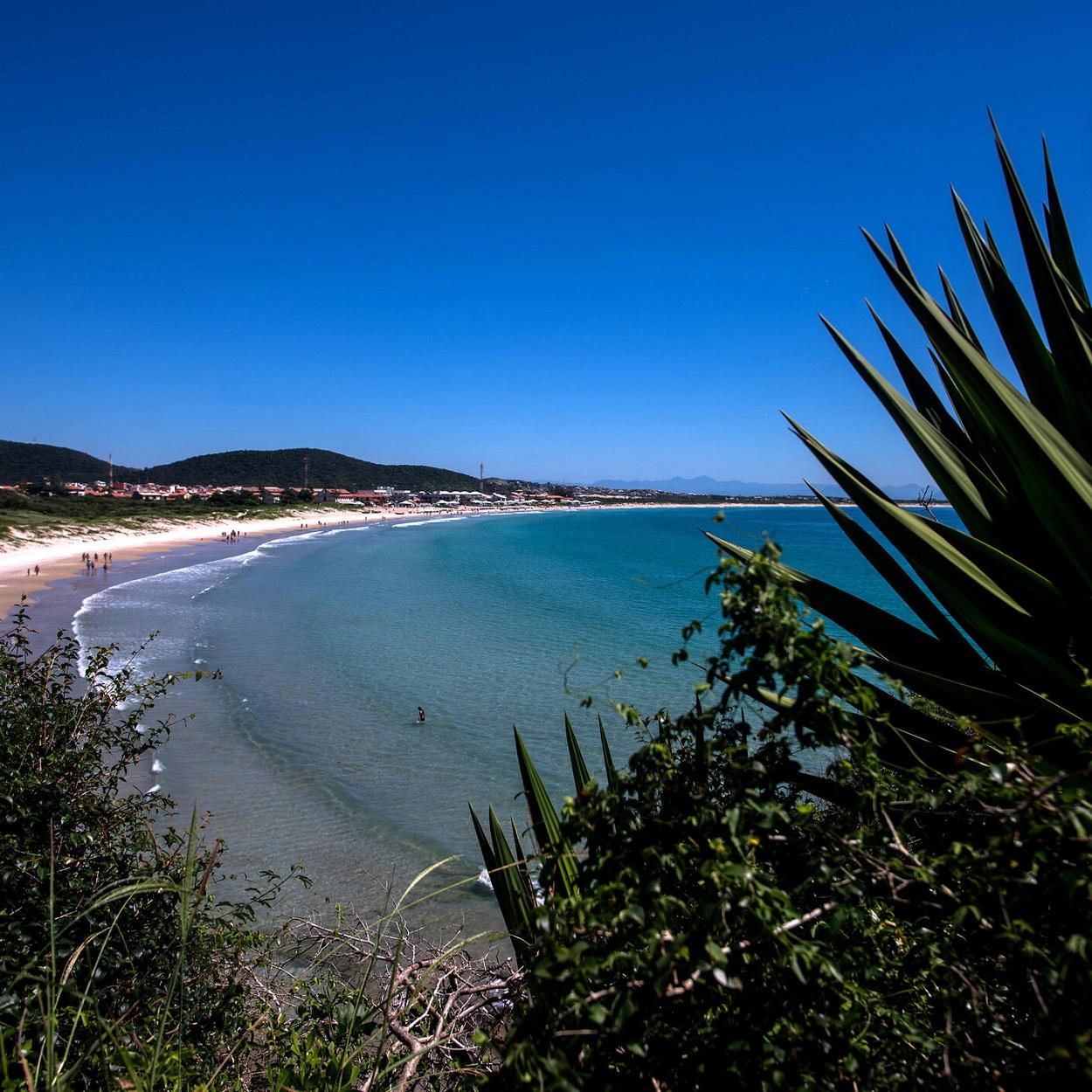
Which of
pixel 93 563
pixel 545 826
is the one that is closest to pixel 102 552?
pixel 93 563

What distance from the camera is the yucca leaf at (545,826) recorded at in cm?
140

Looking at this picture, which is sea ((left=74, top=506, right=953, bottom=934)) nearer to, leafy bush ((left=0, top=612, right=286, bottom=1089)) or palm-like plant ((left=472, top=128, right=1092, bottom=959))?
palm-like plant ((left=472, top=128, right=1092, bottom=959))

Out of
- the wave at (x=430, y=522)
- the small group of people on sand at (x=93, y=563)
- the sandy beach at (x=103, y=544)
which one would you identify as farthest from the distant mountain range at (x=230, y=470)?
the small group of people on sand at (x=93, y=563)

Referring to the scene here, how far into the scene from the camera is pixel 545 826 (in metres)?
1.95

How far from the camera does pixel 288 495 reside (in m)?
103

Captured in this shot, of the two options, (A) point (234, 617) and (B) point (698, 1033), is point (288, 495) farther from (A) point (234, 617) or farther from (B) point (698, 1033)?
(B) point (698, 1033)

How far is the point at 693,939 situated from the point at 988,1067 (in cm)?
57

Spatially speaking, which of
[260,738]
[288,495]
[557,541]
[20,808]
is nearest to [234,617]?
[260,738]

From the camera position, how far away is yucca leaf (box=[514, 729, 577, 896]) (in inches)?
55.2

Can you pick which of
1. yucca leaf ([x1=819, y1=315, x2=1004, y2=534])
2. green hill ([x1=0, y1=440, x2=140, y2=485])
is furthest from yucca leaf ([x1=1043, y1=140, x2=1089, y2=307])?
green hill ([x1=0, y1=440, x2=140, y2=485])

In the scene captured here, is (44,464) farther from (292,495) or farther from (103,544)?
(103,544)

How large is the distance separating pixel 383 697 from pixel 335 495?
109537 mm

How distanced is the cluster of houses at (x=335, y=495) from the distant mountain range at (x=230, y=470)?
617cm

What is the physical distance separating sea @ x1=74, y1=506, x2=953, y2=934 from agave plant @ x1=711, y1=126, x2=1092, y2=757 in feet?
1.46
